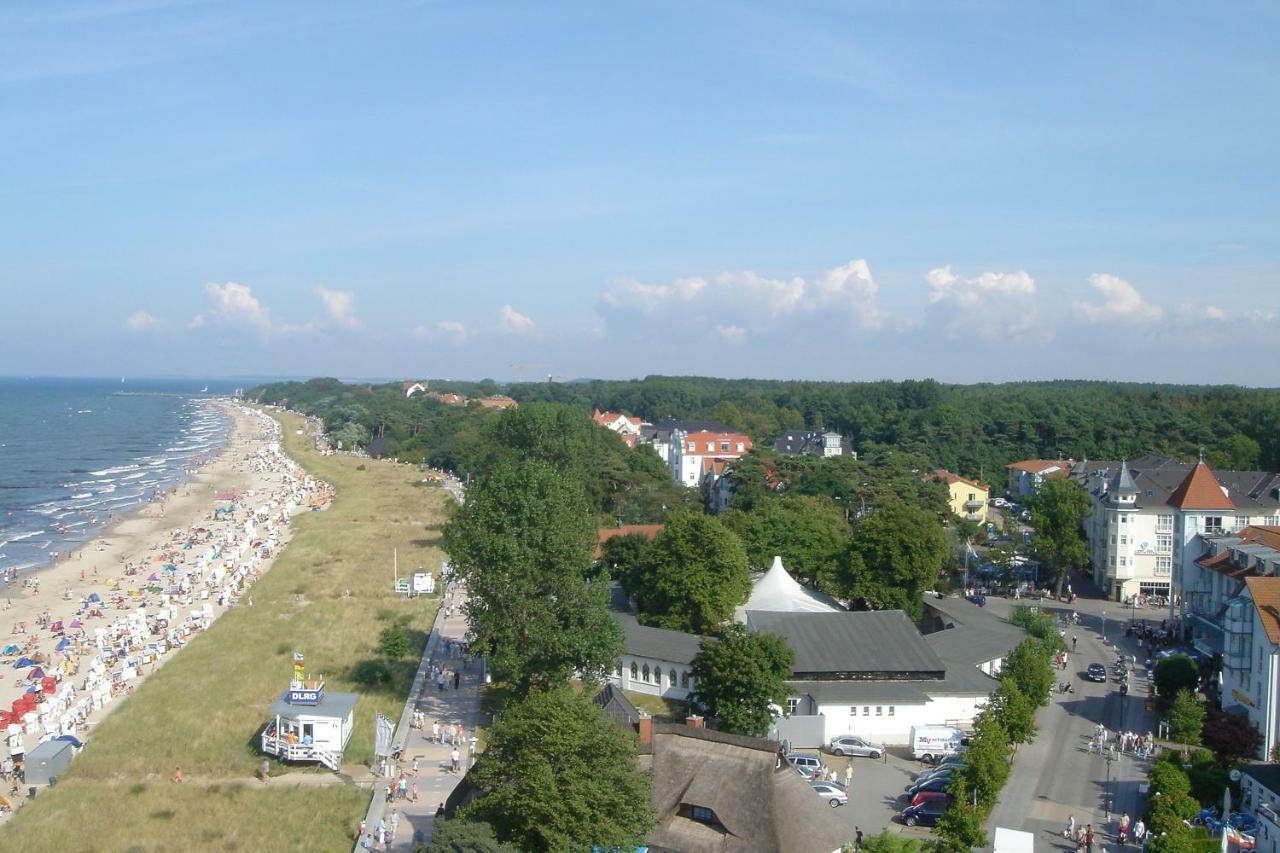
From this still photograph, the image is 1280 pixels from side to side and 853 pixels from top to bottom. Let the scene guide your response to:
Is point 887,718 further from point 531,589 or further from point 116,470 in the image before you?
point 116,470

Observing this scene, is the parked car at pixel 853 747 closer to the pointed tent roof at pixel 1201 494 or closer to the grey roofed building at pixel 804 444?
the pointed tent roof at pixel 1201 494

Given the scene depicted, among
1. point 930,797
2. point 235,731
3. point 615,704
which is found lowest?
point 235,731

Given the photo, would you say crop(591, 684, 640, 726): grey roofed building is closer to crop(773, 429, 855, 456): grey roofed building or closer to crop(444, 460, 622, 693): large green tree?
crop(444, 460, 622, 693): large green tree

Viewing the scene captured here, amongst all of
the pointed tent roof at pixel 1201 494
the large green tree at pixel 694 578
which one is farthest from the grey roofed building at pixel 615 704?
the pointed tent roof at pixel 1201 494

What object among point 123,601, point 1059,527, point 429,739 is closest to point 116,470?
point 123,601

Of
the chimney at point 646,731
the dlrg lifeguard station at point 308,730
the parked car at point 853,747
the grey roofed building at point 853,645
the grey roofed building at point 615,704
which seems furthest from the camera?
the grey roofed building at point 853,645
